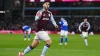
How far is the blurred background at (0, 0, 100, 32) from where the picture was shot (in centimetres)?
6134

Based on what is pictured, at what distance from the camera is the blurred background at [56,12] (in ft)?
201

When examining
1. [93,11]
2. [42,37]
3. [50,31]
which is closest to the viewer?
[42,37]

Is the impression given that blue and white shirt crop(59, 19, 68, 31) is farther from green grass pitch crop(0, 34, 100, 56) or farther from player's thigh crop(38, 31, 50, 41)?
player's thigh crop(38, 31, 50, 41)

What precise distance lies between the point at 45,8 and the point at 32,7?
1822 inches

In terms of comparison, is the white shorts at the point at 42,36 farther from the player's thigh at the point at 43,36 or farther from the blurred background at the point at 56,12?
the blurred background at the point at 56,12

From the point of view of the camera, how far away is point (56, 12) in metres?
63.1

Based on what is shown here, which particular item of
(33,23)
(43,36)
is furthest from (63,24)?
(33,23)

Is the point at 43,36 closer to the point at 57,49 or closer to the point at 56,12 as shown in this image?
the point at 57,49

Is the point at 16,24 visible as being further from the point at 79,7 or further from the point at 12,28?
the point at 79,7

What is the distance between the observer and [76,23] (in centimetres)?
6141

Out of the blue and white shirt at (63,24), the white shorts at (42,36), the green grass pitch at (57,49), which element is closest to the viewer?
the white shorts at (42,36)

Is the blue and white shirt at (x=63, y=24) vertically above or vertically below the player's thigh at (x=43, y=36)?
below

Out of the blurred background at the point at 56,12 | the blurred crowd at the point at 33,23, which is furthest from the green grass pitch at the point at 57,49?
the blurred background at the point at 56,12

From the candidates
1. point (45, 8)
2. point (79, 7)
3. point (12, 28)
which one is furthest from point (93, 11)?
point (45, 8)
